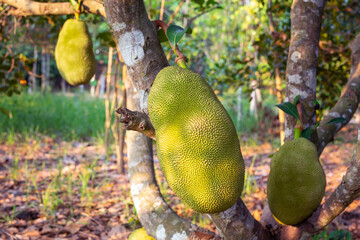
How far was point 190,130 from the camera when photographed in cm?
67

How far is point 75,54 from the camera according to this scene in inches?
59.2

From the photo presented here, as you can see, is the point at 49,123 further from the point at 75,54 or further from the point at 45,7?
the point at 45,7

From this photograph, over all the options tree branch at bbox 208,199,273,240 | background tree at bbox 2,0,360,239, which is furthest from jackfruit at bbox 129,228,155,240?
tree branch at bbox 208,199,273,240

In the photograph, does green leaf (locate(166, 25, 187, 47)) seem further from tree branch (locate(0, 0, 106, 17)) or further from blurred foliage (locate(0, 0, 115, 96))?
blurred foliage (locate(0, 0, 115, 96))

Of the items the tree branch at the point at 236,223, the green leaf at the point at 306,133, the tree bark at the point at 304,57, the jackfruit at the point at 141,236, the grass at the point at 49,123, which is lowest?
the grass at the point at 49,123

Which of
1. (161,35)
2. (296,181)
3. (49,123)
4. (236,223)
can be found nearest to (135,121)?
(161,35)

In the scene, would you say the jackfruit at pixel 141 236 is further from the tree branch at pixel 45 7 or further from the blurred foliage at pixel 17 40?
the blurred foliage at pixel 17 40

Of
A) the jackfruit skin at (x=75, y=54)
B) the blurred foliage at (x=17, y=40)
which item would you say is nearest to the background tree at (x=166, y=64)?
the jackfruit skin at (x=75, y=54)

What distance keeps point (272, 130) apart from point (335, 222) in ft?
7.87

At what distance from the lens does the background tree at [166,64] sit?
85 cm

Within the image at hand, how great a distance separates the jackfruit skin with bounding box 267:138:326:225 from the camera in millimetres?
945

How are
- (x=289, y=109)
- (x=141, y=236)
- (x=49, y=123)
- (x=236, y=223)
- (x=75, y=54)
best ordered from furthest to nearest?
(x=49, y=123) < (x=75, y=54) < (x=141, y=236) < (x=289, y=109) < (x=236, y=223)

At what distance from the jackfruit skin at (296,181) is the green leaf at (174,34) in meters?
0.47

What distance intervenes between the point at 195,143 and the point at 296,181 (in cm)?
43
